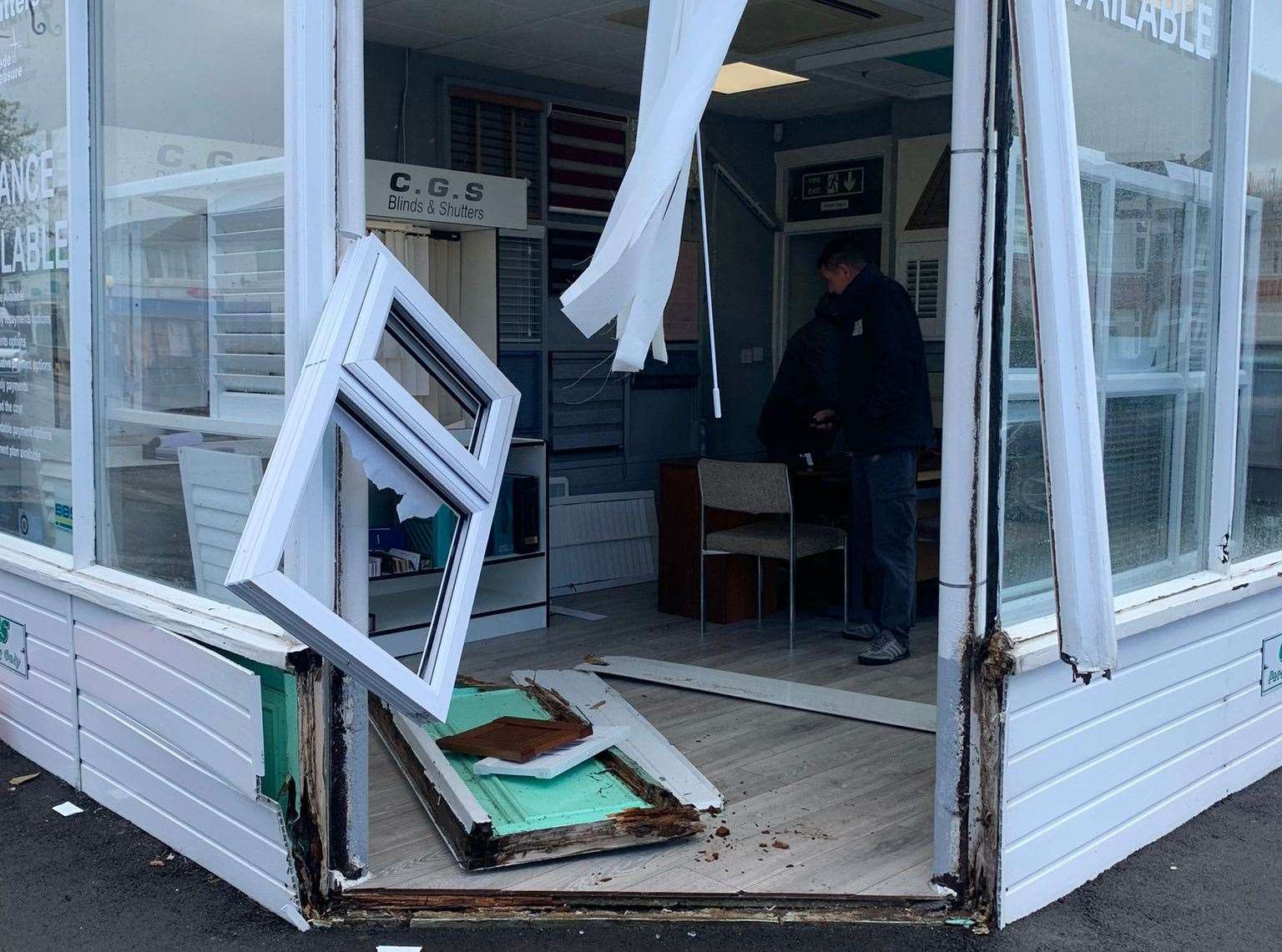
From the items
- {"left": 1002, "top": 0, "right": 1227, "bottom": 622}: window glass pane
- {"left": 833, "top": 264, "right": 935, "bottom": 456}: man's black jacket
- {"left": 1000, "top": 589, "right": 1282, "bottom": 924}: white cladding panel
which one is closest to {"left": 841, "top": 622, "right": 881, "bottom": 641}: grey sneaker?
{"left": 833, "top": 264, "right": 935, "bottom": 456}: man's black jacket

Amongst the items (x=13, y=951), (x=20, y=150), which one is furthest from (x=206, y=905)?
(x=20, y=150)

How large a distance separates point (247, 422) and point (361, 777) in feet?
3.08

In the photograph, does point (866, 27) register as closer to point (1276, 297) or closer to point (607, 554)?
point (1276, 297)

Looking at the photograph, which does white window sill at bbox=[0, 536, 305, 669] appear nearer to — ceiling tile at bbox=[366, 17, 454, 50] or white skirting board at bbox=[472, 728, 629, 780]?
white skirting board at bbox=[472, 728, 629, 780]

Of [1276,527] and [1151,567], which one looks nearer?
[1151,567]

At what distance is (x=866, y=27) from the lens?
586 centimetres

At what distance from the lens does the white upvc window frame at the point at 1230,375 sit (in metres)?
3.85

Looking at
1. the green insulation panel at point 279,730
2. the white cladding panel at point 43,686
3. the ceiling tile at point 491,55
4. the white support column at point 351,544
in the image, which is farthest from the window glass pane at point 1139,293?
the ceiling tile at point 491,55

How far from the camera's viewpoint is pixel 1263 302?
4188 mm

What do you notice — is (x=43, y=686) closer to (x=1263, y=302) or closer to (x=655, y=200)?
(x=655, y=200)

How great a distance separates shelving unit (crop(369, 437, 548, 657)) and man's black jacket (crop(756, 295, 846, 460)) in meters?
1.17

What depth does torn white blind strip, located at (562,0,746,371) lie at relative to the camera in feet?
9.46

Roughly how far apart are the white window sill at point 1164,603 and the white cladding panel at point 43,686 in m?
2.89

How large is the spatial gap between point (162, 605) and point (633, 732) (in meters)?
1.65
